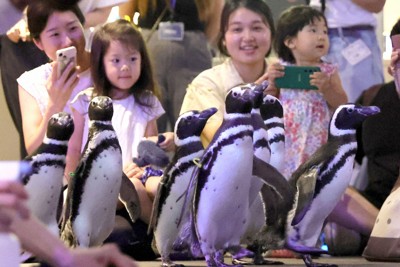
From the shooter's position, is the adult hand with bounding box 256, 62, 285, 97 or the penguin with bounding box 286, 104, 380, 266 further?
the adult hand with bounding box 256, 62, 285, 97

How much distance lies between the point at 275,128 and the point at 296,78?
1.20 feet

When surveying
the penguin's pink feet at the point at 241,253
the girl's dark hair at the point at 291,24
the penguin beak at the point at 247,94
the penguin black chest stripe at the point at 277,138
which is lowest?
the penguin's pink feet at the point at 241,253

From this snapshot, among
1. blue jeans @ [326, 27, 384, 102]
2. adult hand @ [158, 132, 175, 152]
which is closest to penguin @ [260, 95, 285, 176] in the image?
adult hand @ [158, 132, 175, 152]

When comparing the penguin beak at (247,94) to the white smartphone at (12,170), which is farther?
the penguin beak at (247,94)

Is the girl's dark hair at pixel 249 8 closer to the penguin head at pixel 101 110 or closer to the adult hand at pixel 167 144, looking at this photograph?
the adult hand at pixel 167 144

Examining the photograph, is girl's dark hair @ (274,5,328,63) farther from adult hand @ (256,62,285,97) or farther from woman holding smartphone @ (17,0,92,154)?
woman holding smartphone @ (17,0,92,154)

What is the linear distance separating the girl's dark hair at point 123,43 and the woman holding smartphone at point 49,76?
1.9 inches

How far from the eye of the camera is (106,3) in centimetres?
227

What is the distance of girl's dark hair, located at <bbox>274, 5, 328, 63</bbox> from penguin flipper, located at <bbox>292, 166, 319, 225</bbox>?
25.5 inches

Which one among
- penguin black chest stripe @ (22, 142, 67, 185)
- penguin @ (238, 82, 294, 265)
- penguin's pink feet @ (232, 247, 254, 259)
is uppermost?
penguin black chest stripe @ (22, 142, 67, 185)

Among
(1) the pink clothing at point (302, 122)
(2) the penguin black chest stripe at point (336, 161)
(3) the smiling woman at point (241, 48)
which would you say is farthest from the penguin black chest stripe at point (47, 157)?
(1) the pink clothing at point (302, 122)

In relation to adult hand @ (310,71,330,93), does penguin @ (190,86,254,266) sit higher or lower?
lower

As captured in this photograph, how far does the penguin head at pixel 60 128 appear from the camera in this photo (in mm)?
1619

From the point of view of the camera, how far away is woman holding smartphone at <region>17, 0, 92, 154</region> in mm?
2010
